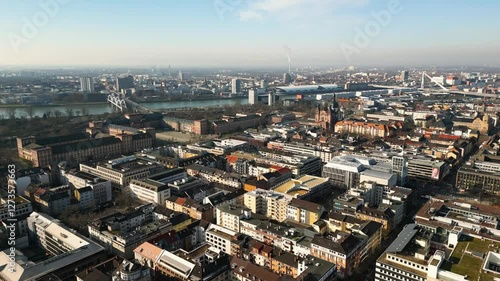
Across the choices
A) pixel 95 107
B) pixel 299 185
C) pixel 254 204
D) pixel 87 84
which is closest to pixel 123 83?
pixel 87 84

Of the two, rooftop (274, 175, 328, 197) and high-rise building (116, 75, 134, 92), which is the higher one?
high-rise building (116, 75, 134, 92)

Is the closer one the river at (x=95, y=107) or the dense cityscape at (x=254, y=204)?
the dense cityscape at (x=254, y=204)

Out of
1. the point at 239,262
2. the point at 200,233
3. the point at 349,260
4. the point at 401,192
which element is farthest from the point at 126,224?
the point at 401,192

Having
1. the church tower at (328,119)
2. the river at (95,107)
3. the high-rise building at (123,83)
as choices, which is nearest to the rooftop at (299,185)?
the church tower at (328,119)

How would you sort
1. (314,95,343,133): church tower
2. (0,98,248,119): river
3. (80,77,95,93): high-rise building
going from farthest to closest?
(80,77,95,93): high-rise building, (0,98,248,119): river, (314,95,343,133): church tower

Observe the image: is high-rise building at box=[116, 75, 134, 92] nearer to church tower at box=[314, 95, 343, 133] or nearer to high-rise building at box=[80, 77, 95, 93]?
high-rise building at box=[80, 77, 95, 93]

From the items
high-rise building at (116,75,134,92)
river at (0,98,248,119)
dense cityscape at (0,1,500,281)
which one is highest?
high-rise building at (116,75,134,92)

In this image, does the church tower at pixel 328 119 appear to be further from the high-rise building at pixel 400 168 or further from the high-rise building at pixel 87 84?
the high-rise building at pixel 87 84

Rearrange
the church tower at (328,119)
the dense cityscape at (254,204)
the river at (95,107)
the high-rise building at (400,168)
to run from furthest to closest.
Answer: the river at (95,107)
the church tower at (328,119)
the high-rise building at (400,168)
the dense cityscape at (254,204)

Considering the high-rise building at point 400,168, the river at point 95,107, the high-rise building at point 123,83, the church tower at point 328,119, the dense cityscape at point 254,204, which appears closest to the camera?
the dense cityscape at point 254,204

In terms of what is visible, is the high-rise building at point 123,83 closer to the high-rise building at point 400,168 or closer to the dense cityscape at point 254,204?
the dense cityscape at point 254,204

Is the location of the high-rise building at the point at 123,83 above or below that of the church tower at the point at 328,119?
above

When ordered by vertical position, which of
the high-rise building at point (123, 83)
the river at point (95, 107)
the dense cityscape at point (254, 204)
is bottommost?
the dense cityscape at point (254, 204)

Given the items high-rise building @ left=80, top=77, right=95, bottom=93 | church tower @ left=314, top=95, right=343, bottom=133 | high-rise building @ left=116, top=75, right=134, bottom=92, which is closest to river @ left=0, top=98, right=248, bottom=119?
high-rise building @ left=80, top=77, right=95, bottom=93
